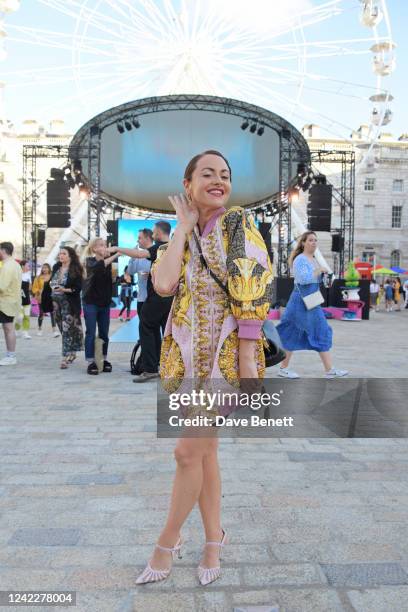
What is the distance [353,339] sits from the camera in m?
12.3

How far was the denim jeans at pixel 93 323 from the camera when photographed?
7.62 metres

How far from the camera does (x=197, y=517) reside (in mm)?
2918

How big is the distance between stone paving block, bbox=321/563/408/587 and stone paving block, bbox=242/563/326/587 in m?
0.06

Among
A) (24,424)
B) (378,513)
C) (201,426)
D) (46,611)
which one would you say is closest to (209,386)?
(201,426)

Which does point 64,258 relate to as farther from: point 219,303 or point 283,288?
point 283,288

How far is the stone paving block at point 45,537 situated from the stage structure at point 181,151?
23351 millimetres

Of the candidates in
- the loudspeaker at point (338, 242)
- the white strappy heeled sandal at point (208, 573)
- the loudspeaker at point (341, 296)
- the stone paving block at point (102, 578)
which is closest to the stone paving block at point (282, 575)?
the white strappy heeled sandal at point (208, 573)

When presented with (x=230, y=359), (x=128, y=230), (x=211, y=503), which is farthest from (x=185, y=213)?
(x=128, y=230)

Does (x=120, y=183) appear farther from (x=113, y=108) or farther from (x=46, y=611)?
(x=46, y=611)

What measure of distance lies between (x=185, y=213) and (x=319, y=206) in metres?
24.8

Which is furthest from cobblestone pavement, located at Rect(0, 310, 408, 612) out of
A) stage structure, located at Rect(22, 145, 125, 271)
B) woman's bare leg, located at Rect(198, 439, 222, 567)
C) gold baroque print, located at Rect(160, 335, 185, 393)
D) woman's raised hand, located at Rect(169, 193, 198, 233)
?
stage structure, located at Rect(22, 145, 125, 271)

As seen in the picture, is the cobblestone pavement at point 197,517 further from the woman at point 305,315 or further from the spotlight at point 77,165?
the spotlight at point 77,165

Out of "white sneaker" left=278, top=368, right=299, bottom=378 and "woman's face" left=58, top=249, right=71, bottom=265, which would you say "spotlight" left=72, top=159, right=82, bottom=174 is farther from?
"white sneaker" left=278, top=368, right=299, bottom=378

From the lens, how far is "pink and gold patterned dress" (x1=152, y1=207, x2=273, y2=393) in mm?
2037
